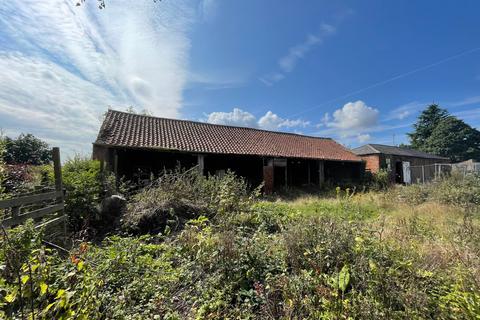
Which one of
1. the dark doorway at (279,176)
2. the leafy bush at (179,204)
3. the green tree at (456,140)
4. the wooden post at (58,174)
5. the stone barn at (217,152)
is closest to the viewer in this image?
the wooden post at (58,174)

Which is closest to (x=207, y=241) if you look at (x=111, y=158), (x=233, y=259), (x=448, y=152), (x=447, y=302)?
(x=233, y=259)

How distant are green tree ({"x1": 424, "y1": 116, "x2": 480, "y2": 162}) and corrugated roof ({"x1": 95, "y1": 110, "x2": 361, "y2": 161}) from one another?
110 feet

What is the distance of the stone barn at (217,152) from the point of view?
11.5 m

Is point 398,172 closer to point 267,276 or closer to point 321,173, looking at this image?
point 321,173

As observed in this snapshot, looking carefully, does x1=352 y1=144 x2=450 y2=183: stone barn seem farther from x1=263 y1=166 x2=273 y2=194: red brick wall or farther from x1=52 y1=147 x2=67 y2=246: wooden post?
x1=52 y1=147 x2=67 y2=246: wooden post

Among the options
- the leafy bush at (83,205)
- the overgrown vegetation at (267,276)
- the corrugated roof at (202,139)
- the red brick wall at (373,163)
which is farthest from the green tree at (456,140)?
the leafy bush at (83,205)

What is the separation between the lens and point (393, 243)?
339cm

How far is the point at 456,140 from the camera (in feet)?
135

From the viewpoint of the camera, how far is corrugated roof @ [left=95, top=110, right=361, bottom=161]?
1197 cm

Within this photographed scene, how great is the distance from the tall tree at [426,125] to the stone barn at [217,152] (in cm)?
3578

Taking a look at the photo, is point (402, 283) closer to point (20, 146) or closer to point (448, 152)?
point (20, 146)

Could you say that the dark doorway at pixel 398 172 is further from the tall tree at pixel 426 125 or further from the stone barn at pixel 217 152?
the tall tree at pixel 426 125

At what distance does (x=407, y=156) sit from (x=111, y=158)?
2621 centimetres

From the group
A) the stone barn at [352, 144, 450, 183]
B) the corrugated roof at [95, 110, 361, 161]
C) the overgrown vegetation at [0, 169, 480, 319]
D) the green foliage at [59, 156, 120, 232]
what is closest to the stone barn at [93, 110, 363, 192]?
the corrugated roof at [95, 110, 361, 161]
